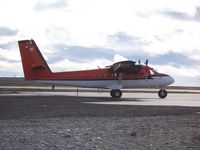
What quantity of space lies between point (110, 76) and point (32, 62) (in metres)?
7.42

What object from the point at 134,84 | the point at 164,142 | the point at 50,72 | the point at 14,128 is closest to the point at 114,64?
the point at 134,84

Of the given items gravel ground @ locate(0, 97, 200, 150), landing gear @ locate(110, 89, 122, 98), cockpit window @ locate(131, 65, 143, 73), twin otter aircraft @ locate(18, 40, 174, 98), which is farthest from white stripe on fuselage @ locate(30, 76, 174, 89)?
gravel ground @ locate(0, 97, 200, 150)

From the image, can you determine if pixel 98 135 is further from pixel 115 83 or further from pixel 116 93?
pixel 115 83

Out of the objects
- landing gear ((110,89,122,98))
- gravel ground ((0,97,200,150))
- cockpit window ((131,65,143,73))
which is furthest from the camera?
cockpit window ((131,65,143,73))

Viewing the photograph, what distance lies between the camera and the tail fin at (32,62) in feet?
133

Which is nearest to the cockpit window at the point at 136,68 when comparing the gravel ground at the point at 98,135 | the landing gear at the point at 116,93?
the landing gear at the point at 116,93

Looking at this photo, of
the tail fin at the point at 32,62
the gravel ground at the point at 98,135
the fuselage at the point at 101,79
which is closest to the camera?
the gravel ground at the point at 98,135

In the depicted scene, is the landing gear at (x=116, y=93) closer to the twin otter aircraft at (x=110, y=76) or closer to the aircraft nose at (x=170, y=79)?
the twin otter aircraft at (x=110, y=76)

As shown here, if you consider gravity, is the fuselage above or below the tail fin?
below

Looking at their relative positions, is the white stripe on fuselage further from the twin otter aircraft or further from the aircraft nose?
the aircraft nose

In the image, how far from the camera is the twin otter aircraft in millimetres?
39562

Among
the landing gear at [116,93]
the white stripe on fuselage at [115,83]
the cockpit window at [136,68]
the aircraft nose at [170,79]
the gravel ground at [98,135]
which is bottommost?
the gravel ground at [98,135]

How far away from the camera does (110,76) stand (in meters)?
39.9

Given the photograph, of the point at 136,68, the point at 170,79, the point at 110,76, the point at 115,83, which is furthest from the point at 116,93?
the point at 170,79
